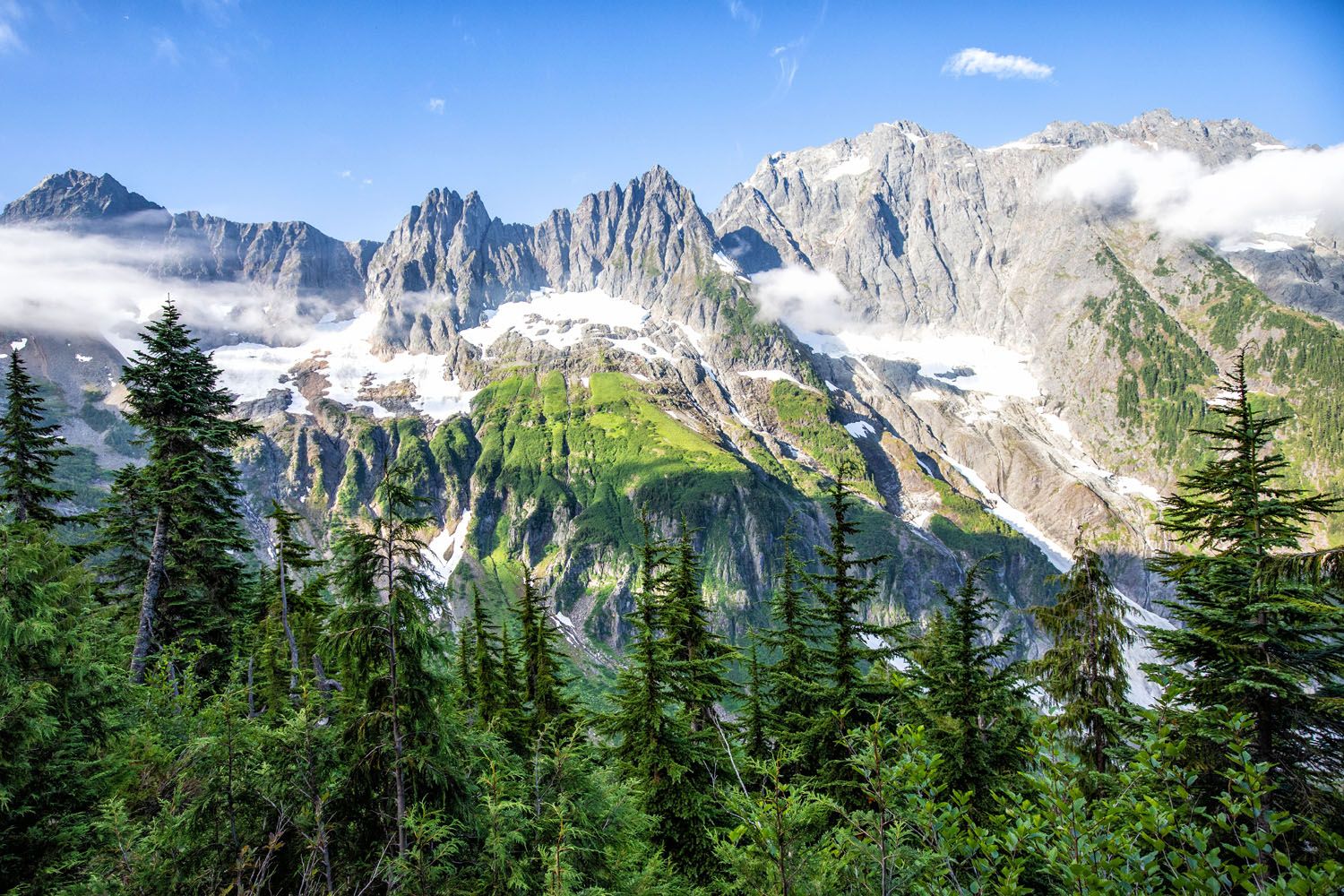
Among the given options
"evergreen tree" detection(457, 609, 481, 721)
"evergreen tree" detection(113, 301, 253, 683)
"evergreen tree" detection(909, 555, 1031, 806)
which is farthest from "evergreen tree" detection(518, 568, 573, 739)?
"evergreen tree" detection(909, 555, 1031, 806)

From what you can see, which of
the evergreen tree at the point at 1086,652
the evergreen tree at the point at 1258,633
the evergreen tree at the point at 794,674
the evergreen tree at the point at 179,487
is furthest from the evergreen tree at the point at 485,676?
the evergreen tree at the point at 1258,633

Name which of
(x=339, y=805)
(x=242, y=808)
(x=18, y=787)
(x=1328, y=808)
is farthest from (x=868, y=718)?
(x=18, y=787)

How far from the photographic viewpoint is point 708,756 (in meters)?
18.6

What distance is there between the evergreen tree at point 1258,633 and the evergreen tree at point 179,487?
28592 millimetres

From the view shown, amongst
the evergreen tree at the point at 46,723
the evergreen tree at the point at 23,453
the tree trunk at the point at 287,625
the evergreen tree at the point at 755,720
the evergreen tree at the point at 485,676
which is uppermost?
the evergreen tree at the point at 23,453

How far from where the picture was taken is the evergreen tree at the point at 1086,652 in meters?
18.4

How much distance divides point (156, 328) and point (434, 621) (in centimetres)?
2019

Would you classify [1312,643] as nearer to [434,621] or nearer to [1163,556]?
[1163,556]

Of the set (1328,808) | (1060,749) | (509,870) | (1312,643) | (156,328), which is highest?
(156,328)

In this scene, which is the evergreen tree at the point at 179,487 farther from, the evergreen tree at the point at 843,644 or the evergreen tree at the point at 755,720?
the evergreen tree at the point at 843,644

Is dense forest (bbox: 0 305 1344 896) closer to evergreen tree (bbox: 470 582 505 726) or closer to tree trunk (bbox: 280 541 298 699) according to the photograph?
tree trunk (bbox: 280 541 298 699)

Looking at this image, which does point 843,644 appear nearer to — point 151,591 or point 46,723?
point 46,723

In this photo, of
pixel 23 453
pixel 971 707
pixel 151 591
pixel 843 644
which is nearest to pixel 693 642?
pixel 843 644

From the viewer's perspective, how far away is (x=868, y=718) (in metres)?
21.0
